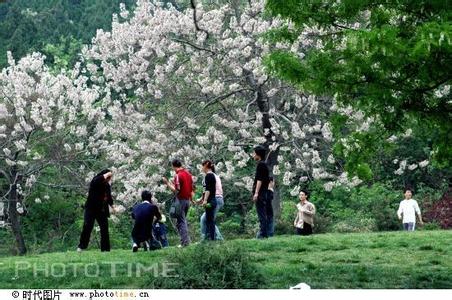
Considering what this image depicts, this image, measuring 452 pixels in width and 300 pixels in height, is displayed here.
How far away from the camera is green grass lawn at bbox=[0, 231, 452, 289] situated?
497 inches

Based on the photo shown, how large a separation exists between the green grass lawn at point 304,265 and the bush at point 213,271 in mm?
90

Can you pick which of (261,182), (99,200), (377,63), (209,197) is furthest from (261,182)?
(377,63)

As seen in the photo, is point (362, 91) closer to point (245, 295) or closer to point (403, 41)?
point (403, 41)

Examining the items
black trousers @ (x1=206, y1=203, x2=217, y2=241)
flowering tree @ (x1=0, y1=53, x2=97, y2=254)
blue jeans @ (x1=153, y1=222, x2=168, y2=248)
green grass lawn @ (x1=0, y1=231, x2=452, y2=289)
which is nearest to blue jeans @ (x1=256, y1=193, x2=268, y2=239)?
green grass lawn @ (x1=0, y1=231, x2=452, y2=289)

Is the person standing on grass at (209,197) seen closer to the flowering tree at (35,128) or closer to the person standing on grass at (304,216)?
the person standing on grass at (304,216)

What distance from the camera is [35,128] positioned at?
29.4 m

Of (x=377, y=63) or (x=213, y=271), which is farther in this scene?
(x=377, y=63)

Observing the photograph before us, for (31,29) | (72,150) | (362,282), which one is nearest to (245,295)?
(362,282)

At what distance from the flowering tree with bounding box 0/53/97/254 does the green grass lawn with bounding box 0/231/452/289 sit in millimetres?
13174

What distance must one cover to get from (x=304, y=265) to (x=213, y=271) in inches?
90.0

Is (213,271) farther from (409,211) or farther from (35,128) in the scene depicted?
(35,128)

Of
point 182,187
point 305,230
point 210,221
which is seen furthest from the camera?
point 305,230

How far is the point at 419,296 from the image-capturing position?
6906mm

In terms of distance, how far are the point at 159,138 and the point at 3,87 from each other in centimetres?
701
